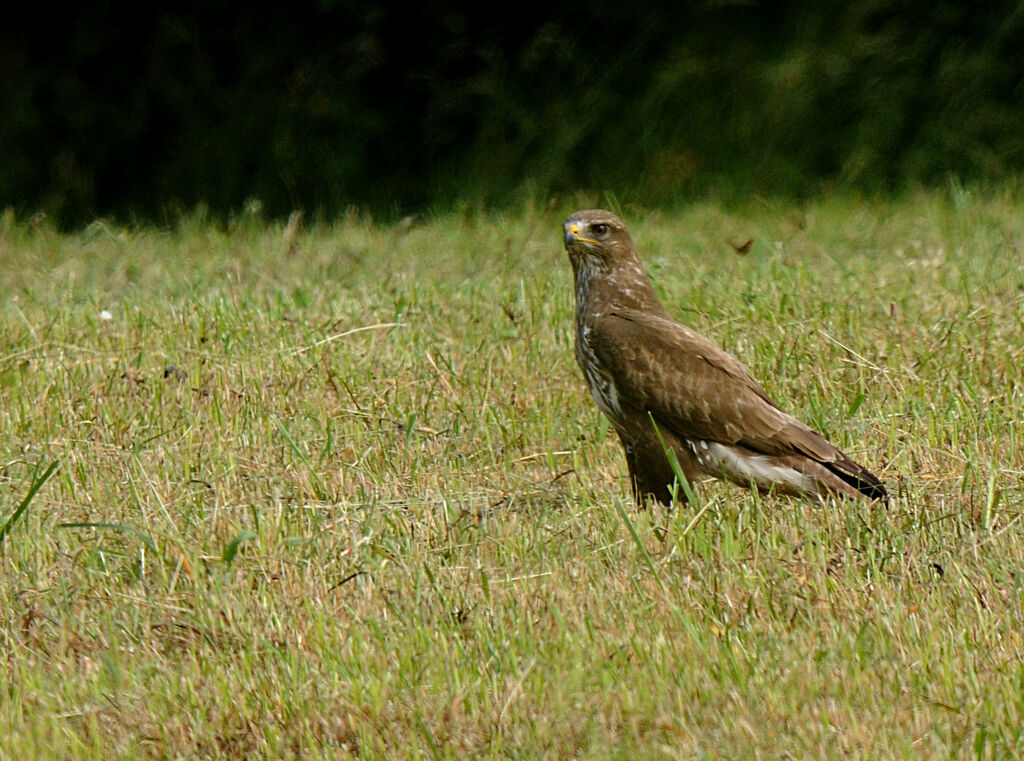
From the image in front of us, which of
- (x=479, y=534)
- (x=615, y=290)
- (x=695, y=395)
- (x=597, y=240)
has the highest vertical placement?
(x=597, y=240)

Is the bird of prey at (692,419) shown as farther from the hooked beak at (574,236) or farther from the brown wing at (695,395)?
the hooked beak at (574,236)

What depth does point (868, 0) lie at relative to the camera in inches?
415

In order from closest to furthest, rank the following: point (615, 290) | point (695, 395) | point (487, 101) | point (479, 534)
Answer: point (479, 534)
point (695, 395)
point (615, 290)
point (487, 101)

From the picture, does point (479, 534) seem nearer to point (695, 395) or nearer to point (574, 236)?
point (695, 395)

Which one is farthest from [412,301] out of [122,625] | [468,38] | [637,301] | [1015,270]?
[468,38]

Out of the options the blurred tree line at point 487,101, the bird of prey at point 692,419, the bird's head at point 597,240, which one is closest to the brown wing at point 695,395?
the bird of prey at point 692,419

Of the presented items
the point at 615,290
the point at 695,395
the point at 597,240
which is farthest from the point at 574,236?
the point at 695,395

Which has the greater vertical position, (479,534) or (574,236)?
(574,236)

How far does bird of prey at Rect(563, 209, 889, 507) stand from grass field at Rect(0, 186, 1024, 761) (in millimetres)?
119

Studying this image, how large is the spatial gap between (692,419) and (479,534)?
33.7 inches

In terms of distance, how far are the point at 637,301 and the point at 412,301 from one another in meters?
1.99

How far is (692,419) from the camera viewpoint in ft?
15.9

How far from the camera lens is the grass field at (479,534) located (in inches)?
132

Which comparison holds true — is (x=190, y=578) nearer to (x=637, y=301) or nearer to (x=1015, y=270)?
(x=637, y=301)
